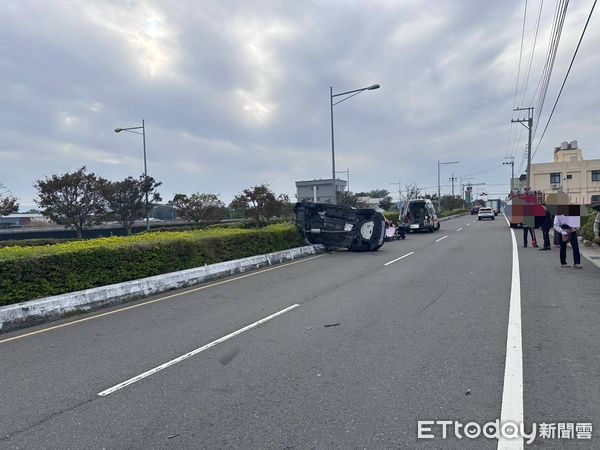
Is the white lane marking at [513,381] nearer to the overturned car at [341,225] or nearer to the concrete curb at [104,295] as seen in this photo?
the concrete curb at [104,295]

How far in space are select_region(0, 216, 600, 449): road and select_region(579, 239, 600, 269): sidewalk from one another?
4.48 m

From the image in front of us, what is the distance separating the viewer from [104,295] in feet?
29.8

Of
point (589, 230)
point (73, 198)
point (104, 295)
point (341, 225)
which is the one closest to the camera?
point (104, 295)

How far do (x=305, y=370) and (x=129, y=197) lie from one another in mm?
23964

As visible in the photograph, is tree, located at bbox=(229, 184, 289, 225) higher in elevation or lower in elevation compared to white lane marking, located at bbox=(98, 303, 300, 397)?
higher

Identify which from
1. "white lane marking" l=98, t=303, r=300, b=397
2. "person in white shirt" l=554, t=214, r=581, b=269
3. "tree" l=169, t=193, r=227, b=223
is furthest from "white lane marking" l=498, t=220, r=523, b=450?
"tree" l=169, t=193, r=227, b=223

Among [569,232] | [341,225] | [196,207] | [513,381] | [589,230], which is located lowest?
[513,381]

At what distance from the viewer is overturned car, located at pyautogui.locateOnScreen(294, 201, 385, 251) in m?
18.1

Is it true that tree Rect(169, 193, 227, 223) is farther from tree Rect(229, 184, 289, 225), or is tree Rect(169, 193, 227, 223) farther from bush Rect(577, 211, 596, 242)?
bush Rect(577, 211, 596, 242)

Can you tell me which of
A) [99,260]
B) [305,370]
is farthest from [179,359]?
[99,260]

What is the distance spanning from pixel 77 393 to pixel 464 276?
→ 8965 mm

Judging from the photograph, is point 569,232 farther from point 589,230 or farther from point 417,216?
point 417,216

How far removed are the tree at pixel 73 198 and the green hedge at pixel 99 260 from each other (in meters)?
12.7

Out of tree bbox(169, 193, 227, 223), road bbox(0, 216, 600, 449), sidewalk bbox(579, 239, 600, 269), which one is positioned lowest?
road bbox(0, 216, 600, 449)
